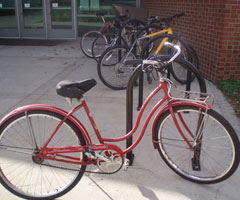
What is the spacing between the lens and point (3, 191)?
2.72 m

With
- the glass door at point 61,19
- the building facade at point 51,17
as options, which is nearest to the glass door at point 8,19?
the building facade at point 51,17

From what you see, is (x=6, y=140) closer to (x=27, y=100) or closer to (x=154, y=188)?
(x=27, y=100)

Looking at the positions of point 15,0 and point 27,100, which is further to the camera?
point 15,0

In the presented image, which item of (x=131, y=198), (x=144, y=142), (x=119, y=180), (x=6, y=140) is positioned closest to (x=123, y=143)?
(x=144, y=142)

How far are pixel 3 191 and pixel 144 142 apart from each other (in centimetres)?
157

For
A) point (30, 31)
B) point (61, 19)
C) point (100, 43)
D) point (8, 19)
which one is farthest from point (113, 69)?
point (8, 19)

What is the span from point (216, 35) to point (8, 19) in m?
8.19

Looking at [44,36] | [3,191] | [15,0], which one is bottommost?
[3,191]

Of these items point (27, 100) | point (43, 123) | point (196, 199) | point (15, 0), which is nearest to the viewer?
point (196, 199)

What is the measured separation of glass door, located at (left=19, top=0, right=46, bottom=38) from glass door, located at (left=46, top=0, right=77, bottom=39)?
0.25 m

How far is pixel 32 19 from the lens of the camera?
36.1 feet

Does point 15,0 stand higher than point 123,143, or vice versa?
point 15,0

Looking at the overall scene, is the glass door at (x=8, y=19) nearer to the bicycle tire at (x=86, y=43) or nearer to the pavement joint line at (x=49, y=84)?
the bicycle tire at (x=86, y=43)

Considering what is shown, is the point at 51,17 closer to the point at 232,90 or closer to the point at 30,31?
the point at 30,31
